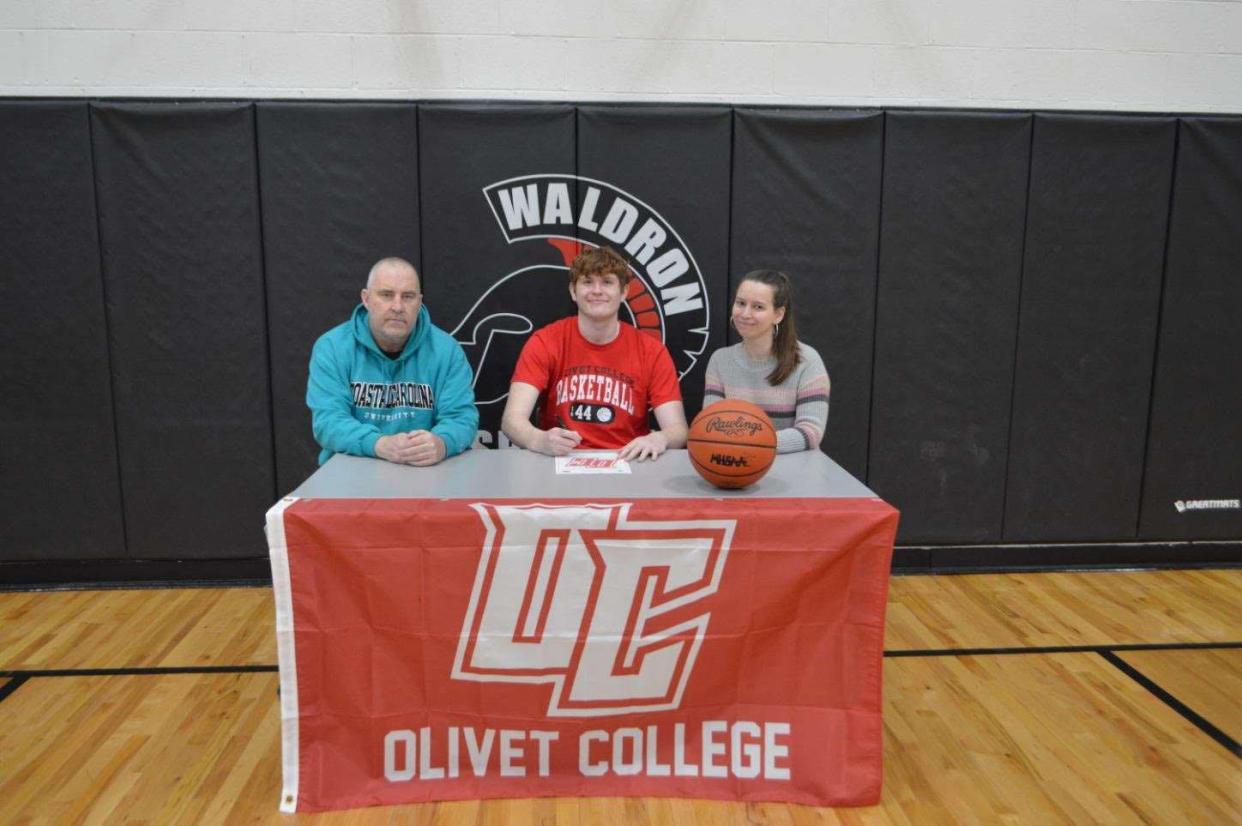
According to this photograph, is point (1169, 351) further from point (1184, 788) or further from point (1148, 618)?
point (1184, 788)

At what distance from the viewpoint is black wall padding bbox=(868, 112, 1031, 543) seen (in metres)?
3.89

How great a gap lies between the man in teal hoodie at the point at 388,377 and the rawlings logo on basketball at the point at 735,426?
894mm

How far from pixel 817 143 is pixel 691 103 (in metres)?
0.59

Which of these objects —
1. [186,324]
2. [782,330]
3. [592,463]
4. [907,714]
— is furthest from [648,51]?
[907,714]

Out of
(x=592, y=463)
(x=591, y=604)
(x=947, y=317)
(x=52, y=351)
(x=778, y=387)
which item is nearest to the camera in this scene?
(x=591, y=604)

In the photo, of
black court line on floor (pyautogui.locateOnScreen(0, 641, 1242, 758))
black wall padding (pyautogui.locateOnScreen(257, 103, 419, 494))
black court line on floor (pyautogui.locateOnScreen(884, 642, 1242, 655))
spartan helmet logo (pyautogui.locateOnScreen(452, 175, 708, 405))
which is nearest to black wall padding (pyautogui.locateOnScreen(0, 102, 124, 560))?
black wall padding (pyautogui.locateOnScreen(257, 103, 419, 494))

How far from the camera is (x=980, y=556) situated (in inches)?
164

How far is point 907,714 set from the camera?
9.29 ft

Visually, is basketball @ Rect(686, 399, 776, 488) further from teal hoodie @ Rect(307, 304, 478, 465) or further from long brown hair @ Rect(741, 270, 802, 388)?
teal hoodie @ Rect(307, 304, 478, 465)

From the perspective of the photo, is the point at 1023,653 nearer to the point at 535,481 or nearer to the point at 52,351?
the point at 535,481

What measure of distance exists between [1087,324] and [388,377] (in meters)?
3.19

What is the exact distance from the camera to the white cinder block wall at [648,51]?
364 centimetres

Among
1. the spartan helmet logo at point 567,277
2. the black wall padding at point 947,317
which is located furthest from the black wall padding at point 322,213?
the black wall padding at point 947,317

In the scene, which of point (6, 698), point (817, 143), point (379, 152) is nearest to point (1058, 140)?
point (817, 143)
